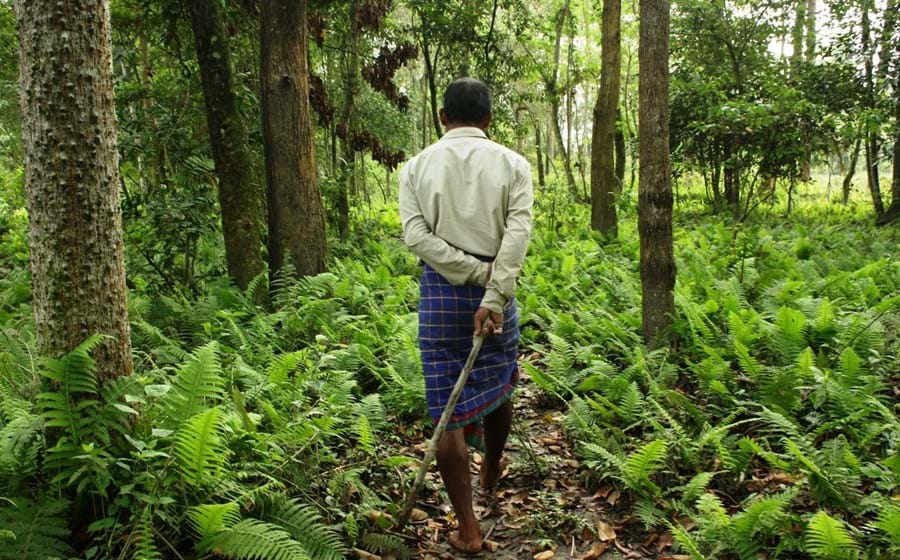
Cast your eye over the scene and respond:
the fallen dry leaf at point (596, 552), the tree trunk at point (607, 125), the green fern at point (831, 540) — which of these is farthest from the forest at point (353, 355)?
the tree trunk at point (607, 125)

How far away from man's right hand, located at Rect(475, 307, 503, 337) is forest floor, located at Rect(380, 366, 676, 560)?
128 cm

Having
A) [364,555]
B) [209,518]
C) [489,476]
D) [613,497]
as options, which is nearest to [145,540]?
[209,518]

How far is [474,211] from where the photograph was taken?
322 cm

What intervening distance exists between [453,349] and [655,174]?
319 cm

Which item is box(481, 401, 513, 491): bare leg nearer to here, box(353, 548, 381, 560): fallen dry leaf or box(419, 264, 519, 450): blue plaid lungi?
box(419, 264, 519, 450): blue plaid lungi

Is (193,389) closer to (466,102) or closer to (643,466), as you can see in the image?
(466,102)

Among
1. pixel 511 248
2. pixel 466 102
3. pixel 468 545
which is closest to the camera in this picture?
pixel 511 248

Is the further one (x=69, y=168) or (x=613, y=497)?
(x=613, y=497)

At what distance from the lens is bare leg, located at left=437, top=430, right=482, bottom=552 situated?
323 cm

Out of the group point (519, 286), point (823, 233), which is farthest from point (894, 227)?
point (519, 286)

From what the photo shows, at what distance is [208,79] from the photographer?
296 inches

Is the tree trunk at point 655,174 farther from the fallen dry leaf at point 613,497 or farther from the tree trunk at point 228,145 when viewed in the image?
the tree trunk at point 228,145

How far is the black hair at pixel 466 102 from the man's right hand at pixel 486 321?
103 cm

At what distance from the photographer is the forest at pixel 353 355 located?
9.55ft
